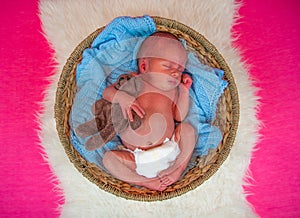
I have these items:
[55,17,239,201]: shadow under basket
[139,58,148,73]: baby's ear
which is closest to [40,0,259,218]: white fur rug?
[55,17,239,201]: shadow under basket

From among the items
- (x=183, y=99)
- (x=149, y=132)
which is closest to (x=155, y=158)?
(x=149, y=132)

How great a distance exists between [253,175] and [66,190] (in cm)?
54

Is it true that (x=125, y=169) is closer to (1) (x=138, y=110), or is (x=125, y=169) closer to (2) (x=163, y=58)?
(1) (x=138, y=110)

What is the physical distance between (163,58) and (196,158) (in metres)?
0.30

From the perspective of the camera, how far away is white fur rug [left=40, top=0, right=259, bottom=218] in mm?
1367

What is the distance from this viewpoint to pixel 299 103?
55.2 inches

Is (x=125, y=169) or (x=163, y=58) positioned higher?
(x=163, y=58)

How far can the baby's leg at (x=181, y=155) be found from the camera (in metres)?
1.29

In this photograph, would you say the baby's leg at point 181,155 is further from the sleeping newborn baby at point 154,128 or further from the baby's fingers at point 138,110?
the baby's fingers at point 138,110

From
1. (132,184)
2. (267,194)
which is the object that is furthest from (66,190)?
(267,194)

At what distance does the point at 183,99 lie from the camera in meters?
1.34

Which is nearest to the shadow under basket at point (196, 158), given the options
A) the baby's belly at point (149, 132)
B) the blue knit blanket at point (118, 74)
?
the blue knit blanket at point (118, 74)

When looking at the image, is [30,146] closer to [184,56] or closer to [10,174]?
[10,174]

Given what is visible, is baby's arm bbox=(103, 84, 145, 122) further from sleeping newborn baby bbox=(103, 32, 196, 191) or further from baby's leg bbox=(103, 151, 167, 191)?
baby's leg bbox=(103, 151, 167, 191)
